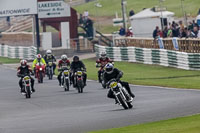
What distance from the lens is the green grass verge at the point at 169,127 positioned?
14680mm

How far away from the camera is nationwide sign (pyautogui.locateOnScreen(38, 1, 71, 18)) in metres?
56.7

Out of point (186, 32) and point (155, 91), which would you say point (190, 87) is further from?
point (186, 32)

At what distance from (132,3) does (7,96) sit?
184 ft

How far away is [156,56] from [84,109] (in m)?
20.5

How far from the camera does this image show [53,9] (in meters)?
57.3

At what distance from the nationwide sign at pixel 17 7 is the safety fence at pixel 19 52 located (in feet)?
9.12

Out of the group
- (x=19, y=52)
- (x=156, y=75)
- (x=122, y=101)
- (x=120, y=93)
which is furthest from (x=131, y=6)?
(x=120, y=93)

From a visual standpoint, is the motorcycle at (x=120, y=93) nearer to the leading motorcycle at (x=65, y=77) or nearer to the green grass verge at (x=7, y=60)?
the leading motorcycle at (x=65, y=77)

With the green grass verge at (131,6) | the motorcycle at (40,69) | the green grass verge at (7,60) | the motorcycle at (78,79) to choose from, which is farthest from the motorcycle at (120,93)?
the green grass verge at (131,6)

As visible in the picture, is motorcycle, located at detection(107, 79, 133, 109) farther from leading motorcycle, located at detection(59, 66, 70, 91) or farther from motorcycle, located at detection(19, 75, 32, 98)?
leading motorcycle, located at detection(59, 66, 70, 91)

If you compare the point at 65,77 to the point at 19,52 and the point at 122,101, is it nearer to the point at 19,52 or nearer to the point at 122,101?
the point at 122,101

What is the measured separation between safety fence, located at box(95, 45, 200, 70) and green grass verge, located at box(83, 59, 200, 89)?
47 centimetres

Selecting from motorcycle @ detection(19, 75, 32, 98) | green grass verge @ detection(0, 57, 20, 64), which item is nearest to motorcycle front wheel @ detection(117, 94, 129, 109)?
motorcycle @ detection(19, 75, 32, 98)

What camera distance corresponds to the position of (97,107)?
22672mm
